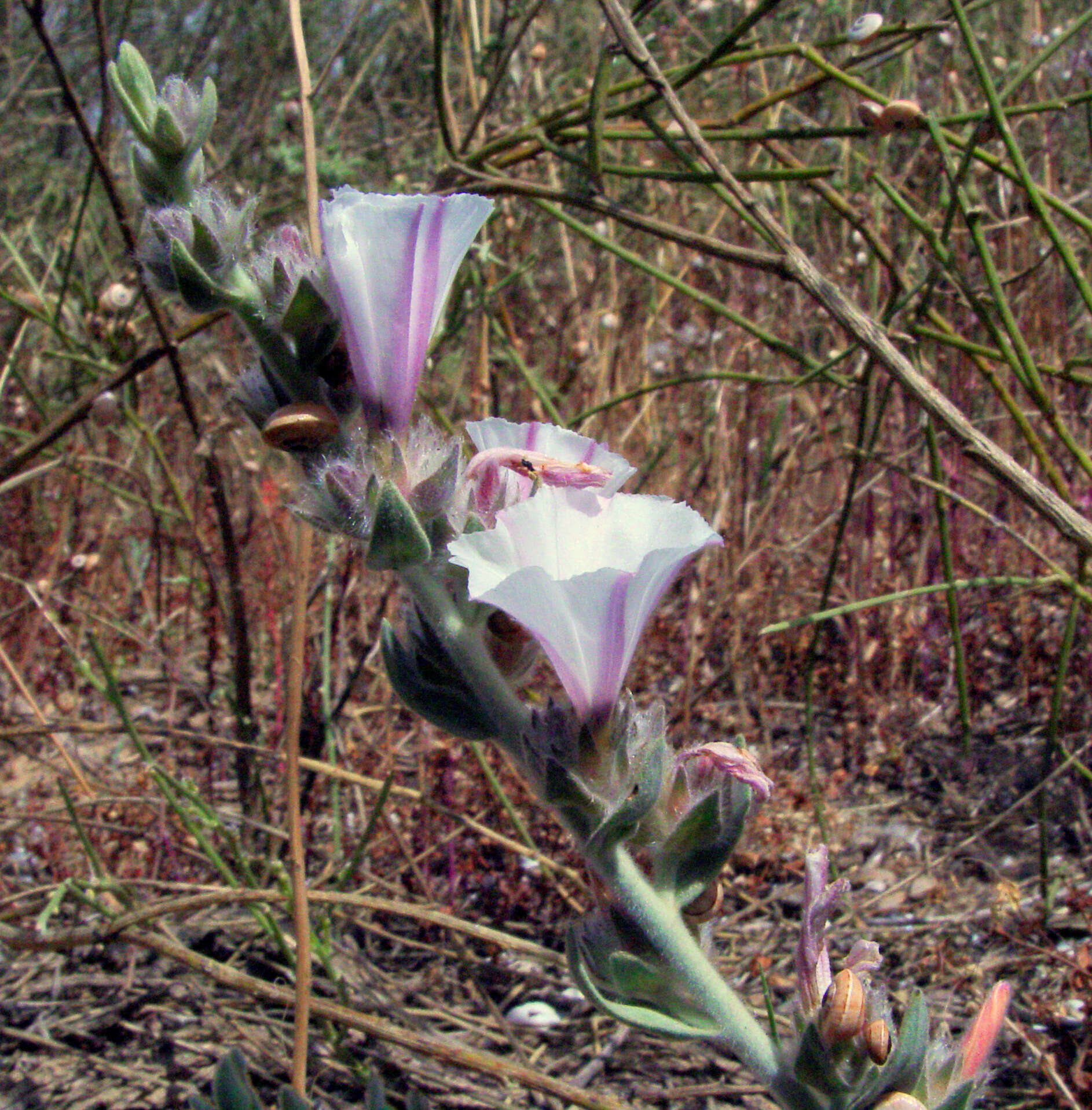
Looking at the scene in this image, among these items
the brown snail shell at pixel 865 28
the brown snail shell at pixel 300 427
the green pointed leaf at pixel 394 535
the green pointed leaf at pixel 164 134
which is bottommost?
the green pointed leaf at pixel 394 535

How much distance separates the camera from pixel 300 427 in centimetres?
94

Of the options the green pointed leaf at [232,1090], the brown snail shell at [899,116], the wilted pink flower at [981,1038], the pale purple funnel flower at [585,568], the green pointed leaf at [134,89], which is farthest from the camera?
the brown snail shell at [899,116]

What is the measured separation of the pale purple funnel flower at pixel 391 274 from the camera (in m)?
0.93

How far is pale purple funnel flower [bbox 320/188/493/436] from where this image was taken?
93cm

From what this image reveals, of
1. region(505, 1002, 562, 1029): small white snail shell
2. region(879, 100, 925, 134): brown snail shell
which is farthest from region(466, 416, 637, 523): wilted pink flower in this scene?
region(505, 1002, 562, 1029): small white snail shell

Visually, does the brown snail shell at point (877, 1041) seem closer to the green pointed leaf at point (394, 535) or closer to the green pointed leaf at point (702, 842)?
the green pointed leaf at point (702, 842)

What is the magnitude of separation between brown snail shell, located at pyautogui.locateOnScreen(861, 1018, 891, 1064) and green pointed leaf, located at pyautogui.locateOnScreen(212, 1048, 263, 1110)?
28.1 inches

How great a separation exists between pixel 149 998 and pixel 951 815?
6.18ft

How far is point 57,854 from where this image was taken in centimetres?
243

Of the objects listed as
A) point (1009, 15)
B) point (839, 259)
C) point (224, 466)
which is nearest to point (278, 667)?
point (224, 466)

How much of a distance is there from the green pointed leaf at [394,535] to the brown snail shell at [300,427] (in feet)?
0.33

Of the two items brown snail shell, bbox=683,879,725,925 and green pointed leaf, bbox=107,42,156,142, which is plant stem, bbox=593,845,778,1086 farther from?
green pointed leaf, bbox=107,42,156,142

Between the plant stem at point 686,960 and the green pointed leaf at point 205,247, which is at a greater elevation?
the green pointed leaf at point 205,247

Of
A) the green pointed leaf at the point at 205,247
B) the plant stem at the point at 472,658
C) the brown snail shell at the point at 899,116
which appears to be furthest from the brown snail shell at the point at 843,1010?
the brown snail shell at the point at 899,116
